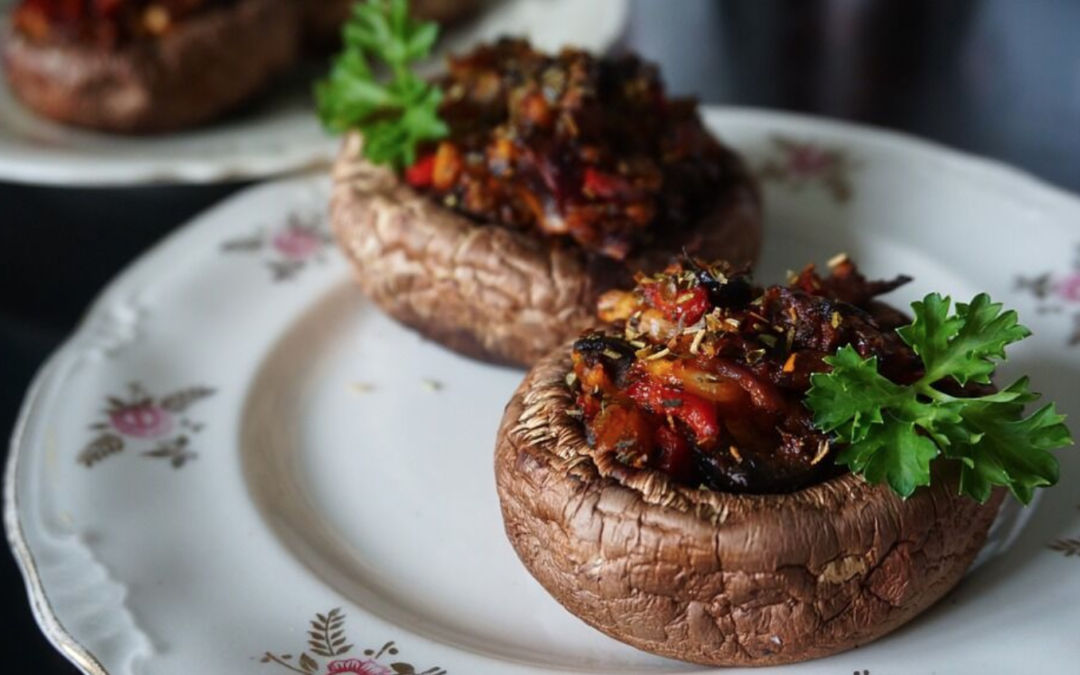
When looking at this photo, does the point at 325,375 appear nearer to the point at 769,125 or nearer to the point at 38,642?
the point at 38,642

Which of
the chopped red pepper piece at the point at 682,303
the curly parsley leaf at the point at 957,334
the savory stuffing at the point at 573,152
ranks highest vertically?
the curly parsley leaf at the point at 957,334

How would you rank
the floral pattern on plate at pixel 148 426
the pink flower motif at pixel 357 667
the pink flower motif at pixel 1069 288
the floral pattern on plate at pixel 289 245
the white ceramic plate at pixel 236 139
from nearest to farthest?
the pink flower motif at pixel 357 667
the floral pattern on plate at pixel 148 426
the pink flower motif at pixel 1069 288
the floral pattern on plate at pixel 289 245
the white ceramic plate at pixel 236 139

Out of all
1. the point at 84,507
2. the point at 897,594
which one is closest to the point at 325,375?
the point at 84,507

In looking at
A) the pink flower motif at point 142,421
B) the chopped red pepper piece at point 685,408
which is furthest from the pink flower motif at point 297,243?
the chopped red pepper piece at point 685,408

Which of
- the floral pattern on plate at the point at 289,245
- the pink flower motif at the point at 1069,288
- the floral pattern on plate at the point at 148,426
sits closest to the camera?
the floral pattern on plate at the point at 148,426

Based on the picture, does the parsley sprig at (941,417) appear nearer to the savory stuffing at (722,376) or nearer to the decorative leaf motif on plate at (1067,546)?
the savory stuffing at (722,376)

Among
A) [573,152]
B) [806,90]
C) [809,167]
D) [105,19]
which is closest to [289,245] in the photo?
[573,152]

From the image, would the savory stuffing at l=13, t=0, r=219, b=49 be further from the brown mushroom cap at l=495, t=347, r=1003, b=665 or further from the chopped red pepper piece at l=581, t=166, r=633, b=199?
the brown mushroom cap at l=495, t=347, r=1003, b=665
